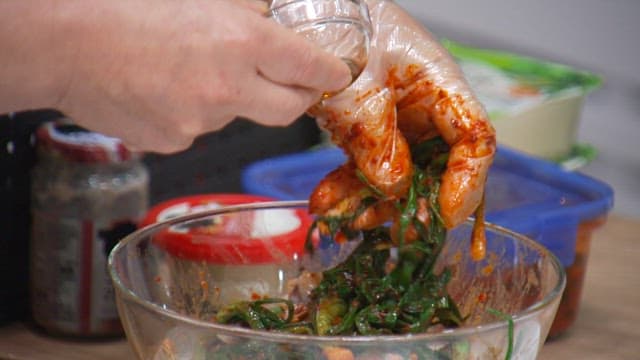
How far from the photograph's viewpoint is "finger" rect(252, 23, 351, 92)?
77 centimetres

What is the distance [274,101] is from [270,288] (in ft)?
0.86

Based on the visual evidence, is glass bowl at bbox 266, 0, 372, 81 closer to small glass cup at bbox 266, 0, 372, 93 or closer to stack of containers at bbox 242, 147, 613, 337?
small glass cup at bbox 266, 0, 372, 93

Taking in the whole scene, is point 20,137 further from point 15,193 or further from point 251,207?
point 251,207

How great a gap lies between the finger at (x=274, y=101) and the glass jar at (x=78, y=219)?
0.36 metres

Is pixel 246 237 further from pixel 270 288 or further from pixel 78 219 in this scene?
pixel 78 219

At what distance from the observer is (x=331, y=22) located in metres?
0.78

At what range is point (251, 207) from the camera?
1.04 metres

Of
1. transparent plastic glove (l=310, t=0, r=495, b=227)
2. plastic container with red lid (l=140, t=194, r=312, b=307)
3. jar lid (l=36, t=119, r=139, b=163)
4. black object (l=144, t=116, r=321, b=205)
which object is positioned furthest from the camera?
black object (l=144, t=116, r=321, b=205)

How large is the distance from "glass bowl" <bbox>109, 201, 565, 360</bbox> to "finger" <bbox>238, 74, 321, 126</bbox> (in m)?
0.16

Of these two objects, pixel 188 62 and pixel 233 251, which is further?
pixel 233 251

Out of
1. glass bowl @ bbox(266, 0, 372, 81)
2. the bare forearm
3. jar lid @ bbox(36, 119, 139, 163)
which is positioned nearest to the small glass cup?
glass bowl @ bbox(266, 0, 372, 81)

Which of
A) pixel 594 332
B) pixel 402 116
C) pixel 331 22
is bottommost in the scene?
pixel 594 332

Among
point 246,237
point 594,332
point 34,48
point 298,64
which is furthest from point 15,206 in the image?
point 594,332

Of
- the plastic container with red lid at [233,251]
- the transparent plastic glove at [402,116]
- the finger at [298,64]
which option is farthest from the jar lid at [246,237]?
the finger at [298,64]
